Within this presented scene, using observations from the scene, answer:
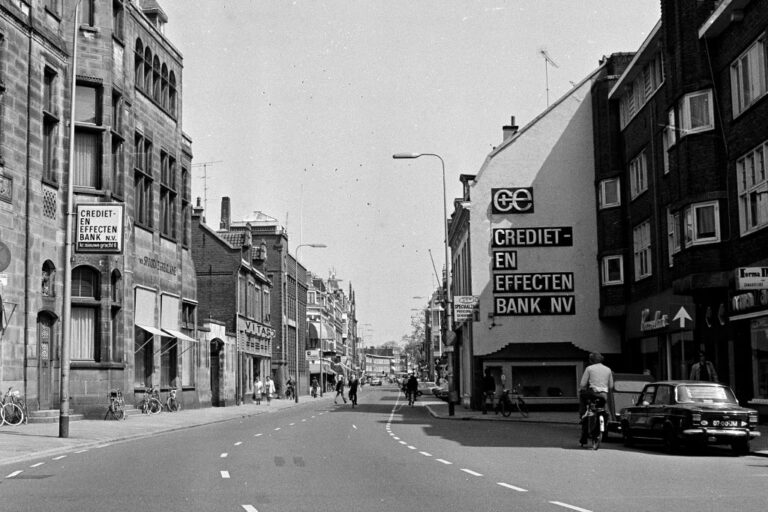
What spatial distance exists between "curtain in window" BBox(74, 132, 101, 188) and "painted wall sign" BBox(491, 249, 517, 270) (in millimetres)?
17819

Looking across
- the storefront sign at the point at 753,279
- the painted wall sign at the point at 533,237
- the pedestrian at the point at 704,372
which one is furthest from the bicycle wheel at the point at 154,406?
the storefront sign at the point at 753,279

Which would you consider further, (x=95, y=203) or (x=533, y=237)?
(x=533, y=237)

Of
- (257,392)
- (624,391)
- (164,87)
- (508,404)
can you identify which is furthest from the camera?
(257,392)

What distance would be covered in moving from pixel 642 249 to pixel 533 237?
6.47 metres

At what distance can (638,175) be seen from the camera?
122 feet

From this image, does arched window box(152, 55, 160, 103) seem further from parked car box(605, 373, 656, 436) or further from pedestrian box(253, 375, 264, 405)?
parked car box(605, 373, 656, 436)

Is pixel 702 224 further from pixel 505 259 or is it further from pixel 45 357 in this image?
pixel 45 357

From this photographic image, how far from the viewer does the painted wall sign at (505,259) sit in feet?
140

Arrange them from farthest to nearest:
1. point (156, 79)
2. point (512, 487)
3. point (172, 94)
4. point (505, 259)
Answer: point (172, 94) → point (505, 259) → point (156, 79) → point (512, 487)

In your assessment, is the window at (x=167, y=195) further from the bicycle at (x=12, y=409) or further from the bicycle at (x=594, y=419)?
the bicycle at (x=594, y=419)

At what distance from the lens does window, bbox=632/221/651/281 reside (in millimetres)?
36062

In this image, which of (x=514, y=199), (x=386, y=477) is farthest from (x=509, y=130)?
(x=386, y=477)

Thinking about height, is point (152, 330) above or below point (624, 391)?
above

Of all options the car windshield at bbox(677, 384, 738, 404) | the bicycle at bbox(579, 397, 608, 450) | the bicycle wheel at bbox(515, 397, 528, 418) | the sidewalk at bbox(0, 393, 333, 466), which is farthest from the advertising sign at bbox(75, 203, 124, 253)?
the car windshield at bbox(677, 384, 738, 404)
